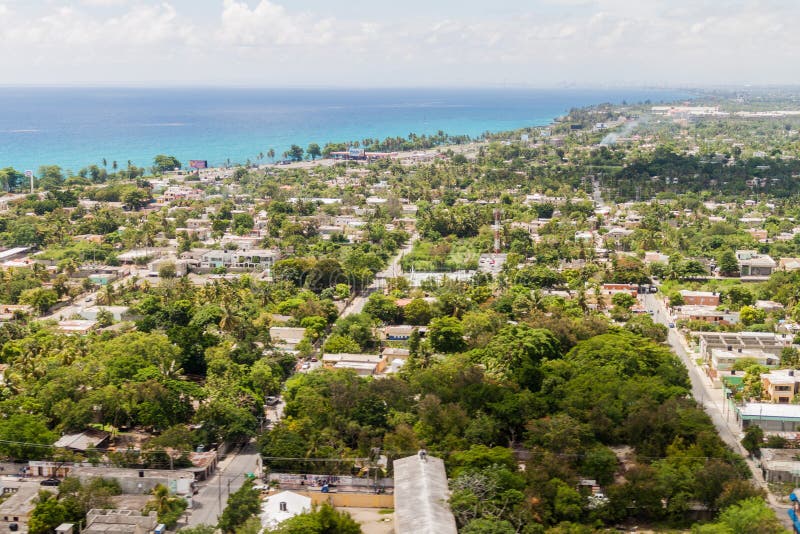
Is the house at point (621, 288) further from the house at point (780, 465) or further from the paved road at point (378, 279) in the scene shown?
the house at point (780, 465)

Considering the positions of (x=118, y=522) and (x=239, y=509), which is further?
(x=118, y=522)

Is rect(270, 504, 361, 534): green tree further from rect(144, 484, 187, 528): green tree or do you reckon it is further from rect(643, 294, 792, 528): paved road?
rect(643, 294, 792, 528): paved road

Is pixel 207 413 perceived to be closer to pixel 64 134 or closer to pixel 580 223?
pixel 580 223

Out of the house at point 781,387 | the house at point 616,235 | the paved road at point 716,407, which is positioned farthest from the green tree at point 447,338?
the house at point 616,235

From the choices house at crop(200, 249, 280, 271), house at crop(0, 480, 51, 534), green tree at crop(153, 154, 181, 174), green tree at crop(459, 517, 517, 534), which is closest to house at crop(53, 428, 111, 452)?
house at crop(0, 480, 51, 534)

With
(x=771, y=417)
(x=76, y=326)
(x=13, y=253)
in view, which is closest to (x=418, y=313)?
(x=76, y=326)

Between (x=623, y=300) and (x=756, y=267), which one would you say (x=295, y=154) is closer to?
(x=756, y=267)
